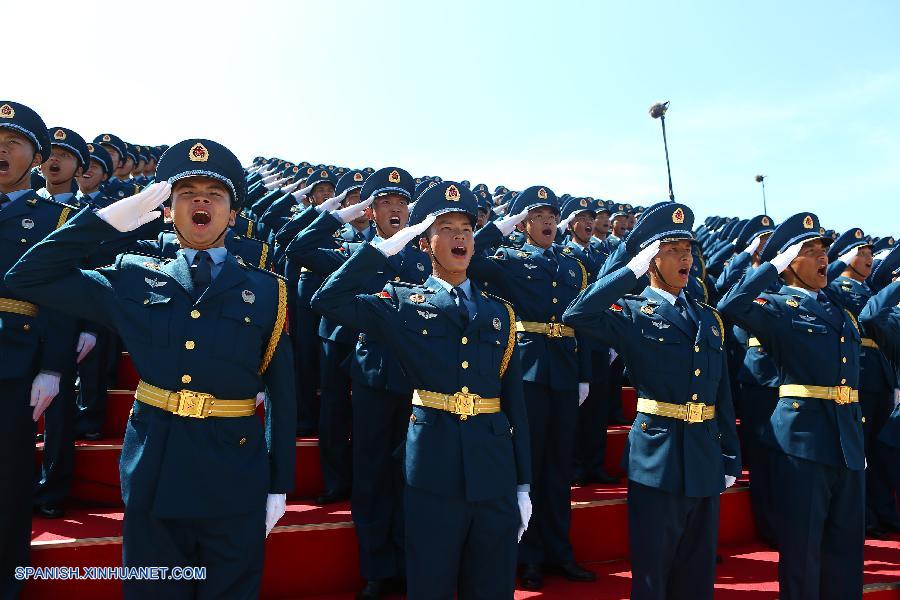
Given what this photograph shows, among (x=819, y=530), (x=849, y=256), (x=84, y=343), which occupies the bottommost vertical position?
(x=819, y=530)

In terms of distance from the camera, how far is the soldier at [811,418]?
160 inches

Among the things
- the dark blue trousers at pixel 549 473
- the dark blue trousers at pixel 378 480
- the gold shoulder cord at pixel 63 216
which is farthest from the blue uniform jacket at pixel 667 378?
the gold shoulder cord at pixel 63 216

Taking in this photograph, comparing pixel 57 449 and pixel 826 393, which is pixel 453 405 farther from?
pixel 57 449

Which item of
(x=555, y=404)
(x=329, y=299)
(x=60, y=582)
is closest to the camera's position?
(x=329, y=299)

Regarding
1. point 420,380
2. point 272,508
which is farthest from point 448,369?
point 272,508

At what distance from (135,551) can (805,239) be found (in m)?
4.40

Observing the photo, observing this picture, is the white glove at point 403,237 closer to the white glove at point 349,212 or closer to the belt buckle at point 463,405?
the belt buckle at point 463,405

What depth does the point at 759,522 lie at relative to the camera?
5.53 meters

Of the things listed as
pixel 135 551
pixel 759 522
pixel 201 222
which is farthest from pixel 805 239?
pixel 135 551

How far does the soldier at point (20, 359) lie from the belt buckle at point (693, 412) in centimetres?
345

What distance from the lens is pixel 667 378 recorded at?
380cm

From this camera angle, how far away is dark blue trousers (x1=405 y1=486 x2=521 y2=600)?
10.6ft

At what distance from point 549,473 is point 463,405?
5.82 ft

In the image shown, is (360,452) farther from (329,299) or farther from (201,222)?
(201,222)
